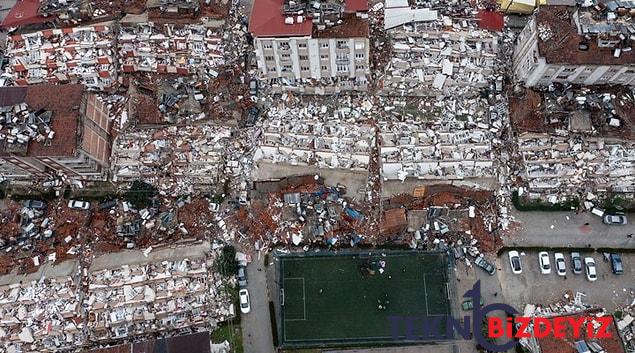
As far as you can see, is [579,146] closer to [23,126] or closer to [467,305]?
[467,305]

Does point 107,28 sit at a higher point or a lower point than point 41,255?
higher

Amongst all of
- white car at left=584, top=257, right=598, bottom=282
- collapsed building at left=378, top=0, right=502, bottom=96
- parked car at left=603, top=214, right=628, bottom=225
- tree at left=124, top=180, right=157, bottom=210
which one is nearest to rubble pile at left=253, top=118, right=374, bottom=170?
collapsed building at left=378, top=0, right=502, bottom=96

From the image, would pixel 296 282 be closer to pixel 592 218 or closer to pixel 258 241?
pixel 258 241

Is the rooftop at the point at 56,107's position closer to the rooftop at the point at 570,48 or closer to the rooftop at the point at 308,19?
the rooftop at the point at 308,19

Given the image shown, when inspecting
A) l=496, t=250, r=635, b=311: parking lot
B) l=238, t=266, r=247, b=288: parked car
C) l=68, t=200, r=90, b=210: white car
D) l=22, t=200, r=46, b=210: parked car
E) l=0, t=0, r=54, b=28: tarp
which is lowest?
l=496, t=250, r=635, b=311: parking lot

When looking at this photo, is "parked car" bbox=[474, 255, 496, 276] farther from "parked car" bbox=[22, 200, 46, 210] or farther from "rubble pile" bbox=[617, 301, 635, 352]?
"parked car" bbox=[22, 200, 46, 210]

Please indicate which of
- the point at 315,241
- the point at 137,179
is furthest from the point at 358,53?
the point at 137,179

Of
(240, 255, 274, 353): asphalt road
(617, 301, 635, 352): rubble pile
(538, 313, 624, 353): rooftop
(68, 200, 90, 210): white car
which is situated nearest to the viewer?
(538, 313, 624, 353): rooftop
